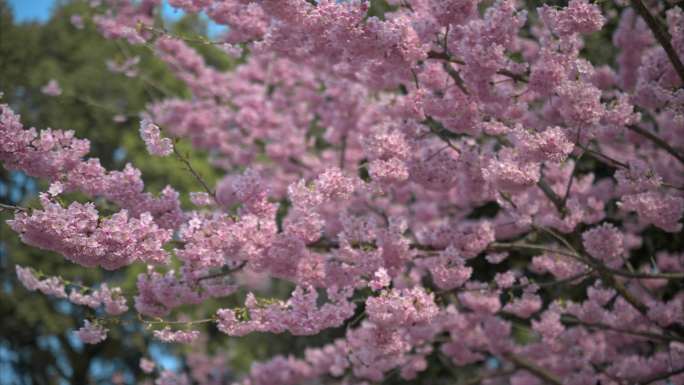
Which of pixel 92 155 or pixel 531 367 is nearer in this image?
pixel 531 367

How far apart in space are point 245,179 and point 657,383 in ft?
13.5

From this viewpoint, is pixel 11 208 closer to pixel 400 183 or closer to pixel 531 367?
pixel 400 183

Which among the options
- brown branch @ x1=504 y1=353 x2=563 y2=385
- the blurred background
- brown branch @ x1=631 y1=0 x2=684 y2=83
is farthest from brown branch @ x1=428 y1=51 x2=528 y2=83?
the blurred background

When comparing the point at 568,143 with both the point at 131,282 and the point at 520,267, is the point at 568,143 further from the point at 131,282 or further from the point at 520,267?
the point at 131,282

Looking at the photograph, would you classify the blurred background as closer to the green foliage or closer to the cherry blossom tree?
the green foliage

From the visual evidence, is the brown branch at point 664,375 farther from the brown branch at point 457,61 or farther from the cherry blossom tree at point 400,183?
the brown branch at point 457,61

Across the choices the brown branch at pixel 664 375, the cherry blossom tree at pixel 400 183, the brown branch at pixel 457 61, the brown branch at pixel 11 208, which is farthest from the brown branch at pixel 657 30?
the brown branch at pixel 11 208

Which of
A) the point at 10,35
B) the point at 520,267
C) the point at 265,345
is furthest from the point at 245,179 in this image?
the point at 10,35

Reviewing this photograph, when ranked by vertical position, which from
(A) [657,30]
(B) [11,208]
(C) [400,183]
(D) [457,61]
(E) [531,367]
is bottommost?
(E) [531,367]

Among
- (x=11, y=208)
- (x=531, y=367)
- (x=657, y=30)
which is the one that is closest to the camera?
(x=11, y=208)

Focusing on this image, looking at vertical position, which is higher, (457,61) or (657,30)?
(657,30)

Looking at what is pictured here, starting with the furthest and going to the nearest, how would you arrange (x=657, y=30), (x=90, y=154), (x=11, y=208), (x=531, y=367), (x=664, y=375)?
(x=90, y=154)
(x=531, y=367)
(x=664, y=375)
(x=657, y=30)
(x=11, y=208)

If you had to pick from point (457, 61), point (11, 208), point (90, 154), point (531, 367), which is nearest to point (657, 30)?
point (457, 61)

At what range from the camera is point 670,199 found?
17.5 ft
